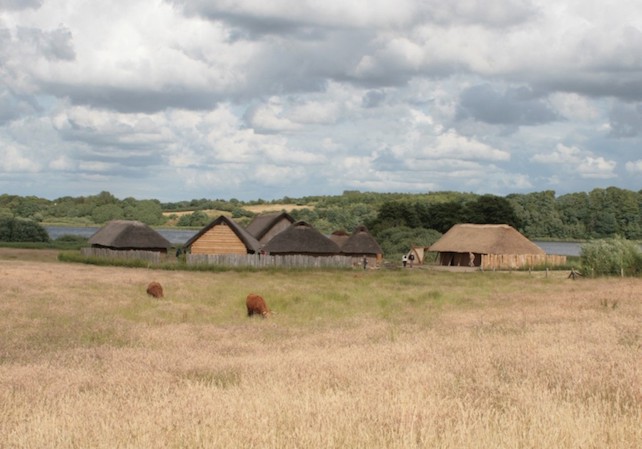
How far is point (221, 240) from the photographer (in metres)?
68.9

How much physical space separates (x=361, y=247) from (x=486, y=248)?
13694 millimetres

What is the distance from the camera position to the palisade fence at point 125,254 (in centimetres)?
6431

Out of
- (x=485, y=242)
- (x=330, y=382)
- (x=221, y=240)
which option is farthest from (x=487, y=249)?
(x=330, y=382)

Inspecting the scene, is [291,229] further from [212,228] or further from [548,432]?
[548,432]

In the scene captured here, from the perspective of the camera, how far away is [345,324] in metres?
21.2

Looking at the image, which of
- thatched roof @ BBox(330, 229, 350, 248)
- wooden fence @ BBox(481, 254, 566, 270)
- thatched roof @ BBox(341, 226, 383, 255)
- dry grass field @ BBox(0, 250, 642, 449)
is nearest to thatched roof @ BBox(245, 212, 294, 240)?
thatched roof @ BBox(330, 229, 350, 248)

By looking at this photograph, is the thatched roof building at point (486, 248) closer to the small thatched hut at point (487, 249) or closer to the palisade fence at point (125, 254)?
the small thatched hut at point (487, 249)

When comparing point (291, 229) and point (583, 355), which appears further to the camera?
point (291, 229)

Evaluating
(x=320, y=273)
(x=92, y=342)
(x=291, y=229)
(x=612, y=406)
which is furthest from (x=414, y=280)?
A: (x=612, y=406)

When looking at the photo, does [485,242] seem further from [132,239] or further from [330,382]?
[330,382]

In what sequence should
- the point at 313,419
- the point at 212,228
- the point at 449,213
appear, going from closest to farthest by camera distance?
the point at 313,419 < the point at 212,228 < the point at 449,213

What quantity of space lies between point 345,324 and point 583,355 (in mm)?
10934

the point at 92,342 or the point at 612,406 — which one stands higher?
the point at 612,406

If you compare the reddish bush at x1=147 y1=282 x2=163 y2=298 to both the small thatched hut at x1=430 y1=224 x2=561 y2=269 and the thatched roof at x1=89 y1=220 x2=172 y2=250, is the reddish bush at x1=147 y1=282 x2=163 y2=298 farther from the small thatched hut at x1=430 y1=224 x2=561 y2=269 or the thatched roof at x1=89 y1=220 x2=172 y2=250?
the small thatched hut at x1=430 y1=224 x2=561 y2=269
